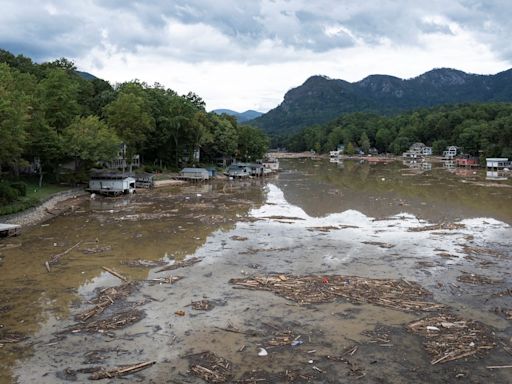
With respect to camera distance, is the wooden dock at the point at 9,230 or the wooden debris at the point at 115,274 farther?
the wooden dock at the point at 9,230

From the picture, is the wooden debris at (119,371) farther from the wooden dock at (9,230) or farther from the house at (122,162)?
the house at (122,162)

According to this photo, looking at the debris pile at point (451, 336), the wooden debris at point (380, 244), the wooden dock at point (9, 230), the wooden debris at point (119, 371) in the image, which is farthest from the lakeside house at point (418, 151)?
the wooden debris at point (119, 371)

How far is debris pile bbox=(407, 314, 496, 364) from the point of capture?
14539mm

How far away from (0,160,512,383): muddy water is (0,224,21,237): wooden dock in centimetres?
126

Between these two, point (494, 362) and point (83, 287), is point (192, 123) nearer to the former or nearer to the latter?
point (83, 287)

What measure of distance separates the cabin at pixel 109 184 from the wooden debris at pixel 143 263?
102 ft

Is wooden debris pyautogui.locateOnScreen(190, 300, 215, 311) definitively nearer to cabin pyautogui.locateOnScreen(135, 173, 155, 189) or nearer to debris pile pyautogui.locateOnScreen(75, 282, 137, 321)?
debris pile pyautogui.locateOnScreen(75, 282, 137, 321)

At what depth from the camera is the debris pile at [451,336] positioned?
572 inches

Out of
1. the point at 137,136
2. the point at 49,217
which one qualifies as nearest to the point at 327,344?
the point at 49,217

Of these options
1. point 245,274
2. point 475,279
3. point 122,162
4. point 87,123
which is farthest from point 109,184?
point 475,279

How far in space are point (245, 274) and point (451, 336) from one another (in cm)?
1045

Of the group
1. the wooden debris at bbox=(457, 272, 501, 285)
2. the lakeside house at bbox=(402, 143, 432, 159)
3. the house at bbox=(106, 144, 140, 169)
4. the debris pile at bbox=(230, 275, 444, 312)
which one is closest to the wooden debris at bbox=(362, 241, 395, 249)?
the wooden debris at bbox=(457, 272, 501, 285)

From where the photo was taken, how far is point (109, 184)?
182ft

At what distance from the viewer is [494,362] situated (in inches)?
551
